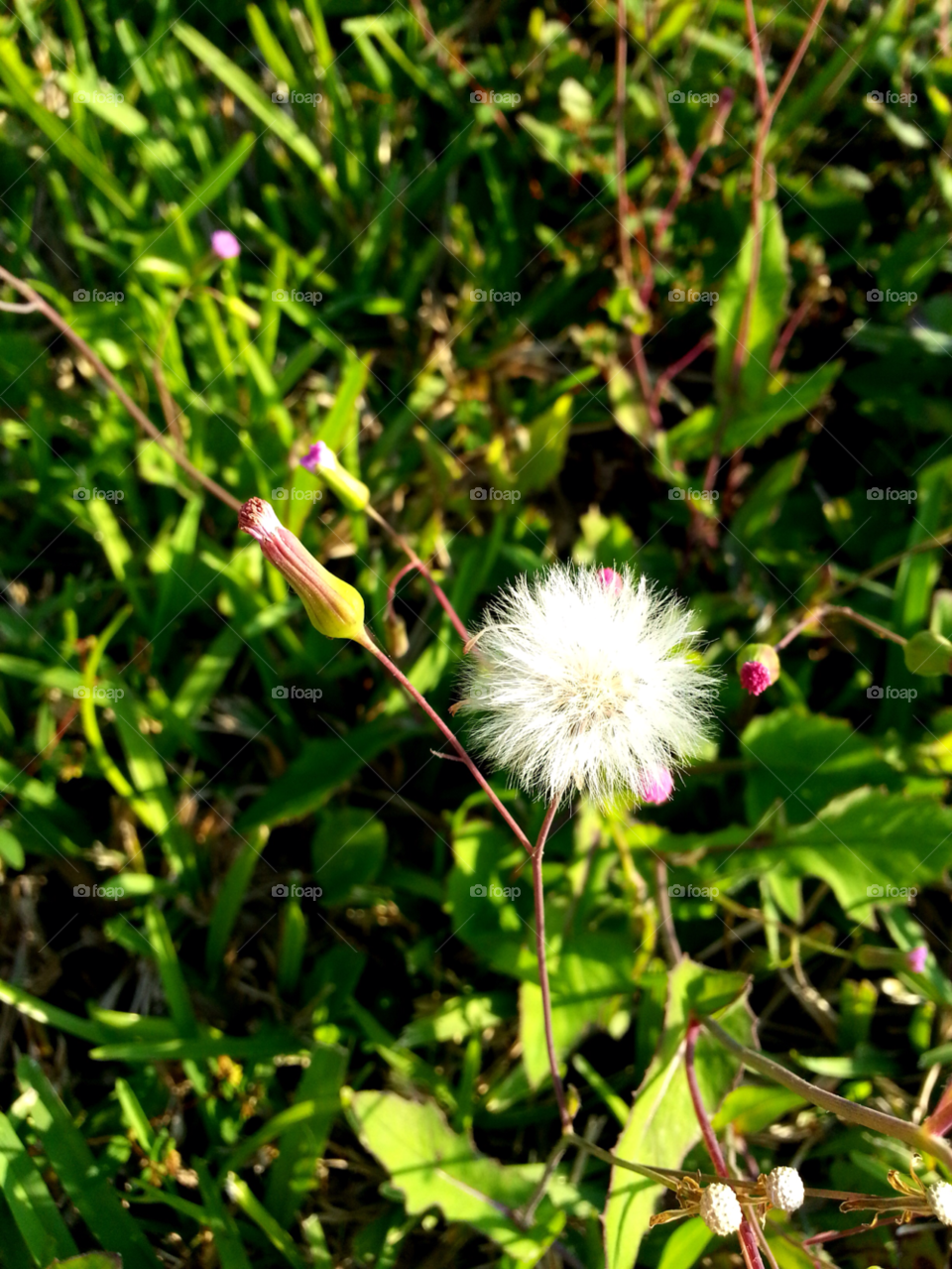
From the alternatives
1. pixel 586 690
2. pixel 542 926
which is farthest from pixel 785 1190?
pixel 586 690

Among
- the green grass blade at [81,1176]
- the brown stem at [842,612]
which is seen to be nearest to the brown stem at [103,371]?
the brown stem at [842,612]

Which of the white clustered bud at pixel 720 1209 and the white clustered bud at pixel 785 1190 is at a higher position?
the white clustered bud at pixel 785 1190

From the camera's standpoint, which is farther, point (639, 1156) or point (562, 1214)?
point (562, 1214)

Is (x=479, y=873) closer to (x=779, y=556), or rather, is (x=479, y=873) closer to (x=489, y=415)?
(x=779, y=556)

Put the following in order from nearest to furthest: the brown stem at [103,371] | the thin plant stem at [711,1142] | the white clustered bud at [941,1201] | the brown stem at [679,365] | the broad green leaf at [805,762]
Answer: the white clustered bud at [941,1201], the thin plant stem at [711,1142], the brown stem at [103,371], the broad green leaf at [805,762], the brown stem at [679,365]

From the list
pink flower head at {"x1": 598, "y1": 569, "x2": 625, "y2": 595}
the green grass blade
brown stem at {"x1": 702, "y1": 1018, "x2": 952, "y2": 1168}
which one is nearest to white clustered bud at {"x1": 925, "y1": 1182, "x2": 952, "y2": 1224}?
brown stem at {"x1": 702, "y1": 1018, "x2": 952, "y2": 1168}

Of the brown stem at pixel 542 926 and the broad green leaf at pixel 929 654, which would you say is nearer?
the brown stem at pixel 542 926

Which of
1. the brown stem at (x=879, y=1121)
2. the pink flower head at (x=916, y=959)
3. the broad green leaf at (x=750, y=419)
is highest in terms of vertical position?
the broad green leaf at (x=750, y=419)

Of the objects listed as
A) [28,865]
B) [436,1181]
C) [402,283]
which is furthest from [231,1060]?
[402,283]

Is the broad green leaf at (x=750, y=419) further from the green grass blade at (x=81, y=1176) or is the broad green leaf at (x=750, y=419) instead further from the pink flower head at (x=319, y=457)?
the green grass blade at (x=81, y=1176)
